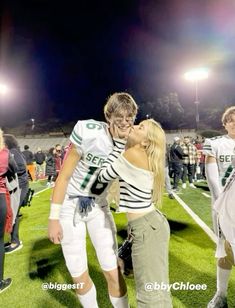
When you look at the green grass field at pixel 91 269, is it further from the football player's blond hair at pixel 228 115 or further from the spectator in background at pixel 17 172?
the football player's blond hair at pixel 228 115

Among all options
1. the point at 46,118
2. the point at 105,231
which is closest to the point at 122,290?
the point at 105,231

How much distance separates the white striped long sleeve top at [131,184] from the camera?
87.0 inches

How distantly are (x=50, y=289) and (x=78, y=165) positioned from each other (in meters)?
2.23

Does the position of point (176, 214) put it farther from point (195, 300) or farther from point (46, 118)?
point (46, 118)

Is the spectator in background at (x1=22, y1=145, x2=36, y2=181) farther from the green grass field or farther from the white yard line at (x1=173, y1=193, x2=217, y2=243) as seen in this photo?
the green grass field

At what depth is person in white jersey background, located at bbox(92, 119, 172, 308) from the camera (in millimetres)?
2137

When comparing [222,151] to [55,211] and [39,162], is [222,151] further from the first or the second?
[39,162]

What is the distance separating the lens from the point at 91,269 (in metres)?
4.72

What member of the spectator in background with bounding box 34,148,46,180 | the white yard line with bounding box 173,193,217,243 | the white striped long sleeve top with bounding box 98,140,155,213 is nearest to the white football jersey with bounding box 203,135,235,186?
the white striped long sleeve top with bounding box 98,140,155,213

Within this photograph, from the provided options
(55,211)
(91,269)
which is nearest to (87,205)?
(55,211)

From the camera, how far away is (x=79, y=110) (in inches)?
2746

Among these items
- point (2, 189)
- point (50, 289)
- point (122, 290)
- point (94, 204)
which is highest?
point (94, 204)

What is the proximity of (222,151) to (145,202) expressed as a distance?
1.89 m

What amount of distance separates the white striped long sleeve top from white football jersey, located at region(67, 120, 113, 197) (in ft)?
0.83
